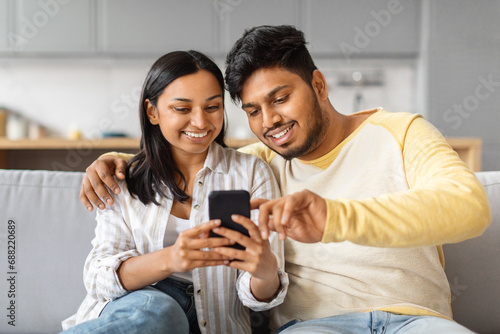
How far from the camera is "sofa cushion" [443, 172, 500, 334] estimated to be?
4.36ft

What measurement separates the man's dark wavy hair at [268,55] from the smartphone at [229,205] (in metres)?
0.43

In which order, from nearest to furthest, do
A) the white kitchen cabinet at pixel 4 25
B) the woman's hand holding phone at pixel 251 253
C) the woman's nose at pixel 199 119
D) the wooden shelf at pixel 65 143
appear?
the woman's hand holding phone at pixel 251 253 < the woman's nose at pixel 199 119 < the wooden shelf at pixel 65 143 < the white kitchen cabinet at pixel 4 25

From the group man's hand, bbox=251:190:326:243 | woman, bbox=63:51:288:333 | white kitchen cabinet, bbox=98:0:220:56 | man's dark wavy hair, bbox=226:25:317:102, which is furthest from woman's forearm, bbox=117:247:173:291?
white kitchen cabinet, bbox=98:0:220:56

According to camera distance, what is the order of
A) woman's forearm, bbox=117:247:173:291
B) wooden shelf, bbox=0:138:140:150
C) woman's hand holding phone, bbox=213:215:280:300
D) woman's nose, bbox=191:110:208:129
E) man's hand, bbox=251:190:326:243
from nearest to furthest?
man's hand, bbox=251:190:326:243
woman's hand holding phone, bbox=213:215:280:300
woman's forearm, bbox=117:247:173:291
woman's nose, bbox=191:110:208:129
wooden shelf, bbox=0:138:140:150

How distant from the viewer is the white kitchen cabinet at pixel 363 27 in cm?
385

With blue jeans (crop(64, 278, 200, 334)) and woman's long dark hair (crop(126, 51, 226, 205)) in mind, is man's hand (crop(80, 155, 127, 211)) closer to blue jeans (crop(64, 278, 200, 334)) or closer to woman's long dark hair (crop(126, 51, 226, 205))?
woman's long dark hair (crop(126, 51, 226, 205))

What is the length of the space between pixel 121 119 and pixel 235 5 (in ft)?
4.54

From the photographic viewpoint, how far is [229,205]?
91 centimetres

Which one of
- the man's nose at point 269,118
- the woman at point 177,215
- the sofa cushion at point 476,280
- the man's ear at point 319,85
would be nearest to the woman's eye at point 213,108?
the woman at point 177,215

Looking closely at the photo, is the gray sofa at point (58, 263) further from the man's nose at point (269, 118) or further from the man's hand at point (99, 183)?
the man's nose at point (269, 118)

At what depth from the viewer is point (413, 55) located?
394 centimetres

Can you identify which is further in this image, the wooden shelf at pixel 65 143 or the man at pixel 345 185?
the wooden shelf at pixel 65 143

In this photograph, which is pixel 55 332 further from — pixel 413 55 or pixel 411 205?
pixel 413 55

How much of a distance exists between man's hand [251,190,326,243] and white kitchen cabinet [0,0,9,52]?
380 centimetres
